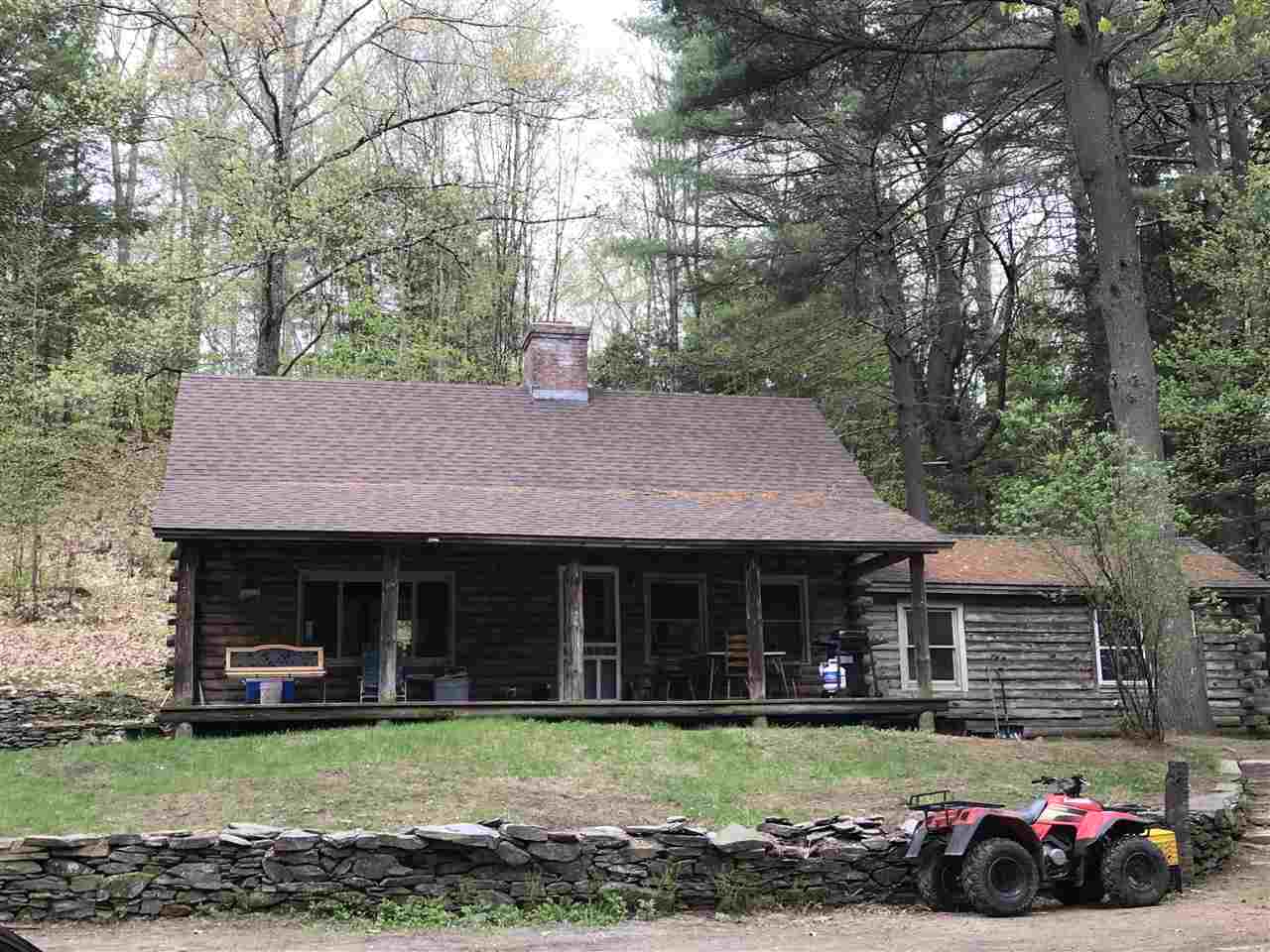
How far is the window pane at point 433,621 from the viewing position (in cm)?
1784

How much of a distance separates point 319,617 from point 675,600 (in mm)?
A: 5044

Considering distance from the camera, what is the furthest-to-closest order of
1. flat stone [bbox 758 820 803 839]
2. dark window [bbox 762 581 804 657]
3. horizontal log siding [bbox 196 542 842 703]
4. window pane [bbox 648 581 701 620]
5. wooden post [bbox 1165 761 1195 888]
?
dark window [bbox 762 581 804 657] < window pane [bbox 648 581 701 620] < horizontal log siding [bbox 196 542 842 703] < wooden post [bbox 1165 761 1195 888] < flat stone [bbox 758 820 803 839]

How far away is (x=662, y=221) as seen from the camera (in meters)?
35.1

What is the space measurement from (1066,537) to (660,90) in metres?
21.9

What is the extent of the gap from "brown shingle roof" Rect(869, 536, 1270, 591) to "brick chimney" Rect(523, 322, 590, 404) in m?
5.79

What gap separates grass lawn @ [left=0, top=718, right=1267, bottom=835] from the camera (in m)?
11.1

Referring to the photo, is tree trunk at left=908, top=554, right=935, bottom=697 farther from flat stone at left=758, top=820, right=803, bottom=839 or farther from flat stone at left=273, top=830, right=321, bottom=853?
flat stone at left=273, top=830, right=321, bottom=853

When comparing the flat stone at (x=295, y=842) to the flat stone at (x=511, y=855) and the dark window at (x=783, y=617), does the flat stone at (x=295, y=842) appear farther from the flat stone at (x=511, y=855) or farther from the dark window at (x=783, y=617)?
the dark window at (x=783, y=617)

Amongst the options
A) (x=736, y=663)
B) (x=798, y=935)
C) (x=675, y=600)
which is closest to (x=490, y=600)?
(x=675, y=600)

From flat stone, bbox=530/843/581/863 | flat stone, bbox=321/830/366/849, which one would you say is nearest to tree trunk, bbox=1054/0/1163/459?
flat stone, bbox=530/843/581/863

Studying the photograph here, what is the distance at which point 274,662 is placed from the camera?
15.7 metres

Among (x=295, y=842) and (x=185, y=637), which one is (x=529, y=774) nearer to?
(x=295, y=842)

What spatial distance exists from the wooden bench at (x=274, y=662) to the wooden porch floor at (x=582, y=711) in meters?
0.40

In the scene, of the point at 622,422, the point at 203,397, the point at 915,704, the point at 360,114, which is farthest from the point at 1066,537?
the point at 360,114
